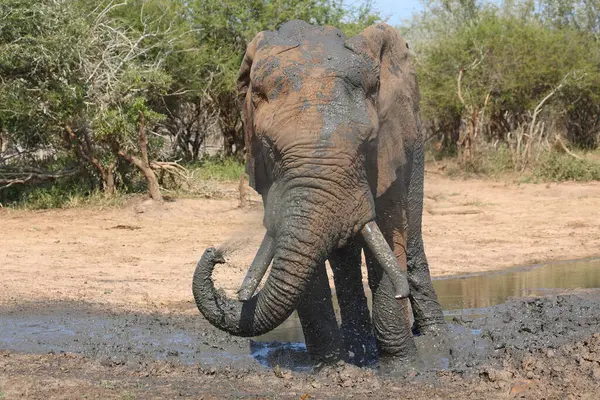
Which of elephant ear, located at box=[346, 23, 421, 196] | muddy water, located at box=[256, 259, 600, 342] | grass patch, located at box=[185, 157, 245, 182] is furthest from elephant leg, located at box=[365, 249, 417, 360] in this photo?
grass patch, located at box=[185, 157, 245, 182]

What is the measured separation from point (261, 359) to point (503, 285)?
4066 millimetres

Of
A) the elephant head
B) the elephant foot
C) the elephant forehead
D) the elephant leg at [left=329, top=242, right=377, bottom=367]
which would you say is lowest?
the elephant foot

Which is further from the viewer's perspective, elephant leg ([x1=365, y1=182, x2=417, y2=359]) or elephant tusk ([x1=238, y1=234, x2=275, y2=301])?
elephant leg ([x1=365, y1=182, x2=417, y2=359])

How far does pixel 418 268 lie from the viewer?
23.0 ft

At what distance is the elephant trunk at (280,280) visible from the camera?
4605mm

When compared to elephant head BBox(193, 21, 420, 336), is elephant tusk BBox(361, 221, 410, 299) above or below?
below

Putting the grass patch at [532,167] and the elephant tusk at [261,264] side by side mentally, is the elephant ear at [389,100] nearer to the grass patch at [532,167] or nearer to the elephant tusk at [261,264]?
the elephant tusk at [261,264]

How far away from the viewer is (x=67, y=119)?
13.8 meters

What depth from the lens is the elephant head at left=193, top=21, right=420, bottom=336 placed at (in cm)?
459

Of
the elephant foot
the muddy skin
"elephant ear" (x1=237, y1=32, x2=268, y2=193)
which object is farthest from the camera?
the elephant foot

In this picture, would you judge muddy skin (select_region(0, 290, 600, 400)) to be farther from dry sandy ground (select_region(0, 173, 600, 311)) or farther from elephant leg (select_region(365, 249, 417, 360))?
dry sandy ground (select_region(0, 173, 600, 311))

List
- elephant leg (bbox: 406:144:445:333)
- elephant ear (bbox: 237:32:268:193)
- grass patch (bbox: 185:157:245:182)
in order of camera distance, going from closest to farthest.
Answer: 1. elephant ear (bbox: 237:32:268:193)
2. elephant leg (bbox: 406:144:445:333)
3. grass patch (bbox: 185:157:245:182)

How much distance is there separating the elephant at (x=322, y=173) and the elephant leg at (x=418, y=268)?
592 mm

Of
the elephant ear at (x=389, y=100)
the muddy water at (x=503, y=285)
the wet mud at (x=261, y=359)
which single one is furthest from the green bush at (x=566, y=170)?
the elephant ear at (x=389, y=100)
